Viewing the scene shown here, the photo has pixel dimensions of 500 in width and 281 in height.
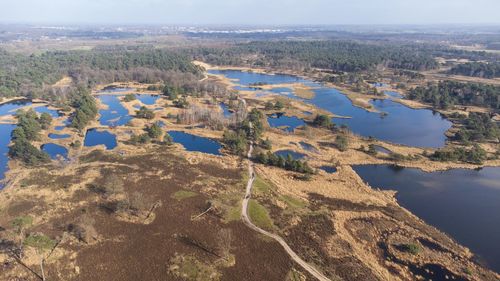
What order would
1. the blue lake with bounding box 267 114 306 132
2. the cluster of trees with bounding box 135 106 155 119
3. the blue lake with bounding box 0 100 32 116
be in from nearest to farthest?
1. the blue lake with bounding box 267 114 306 132
2. the cluster of trees with bounding box 135 106 155 119
3. the blue lake with bounding box 0 100 32 116

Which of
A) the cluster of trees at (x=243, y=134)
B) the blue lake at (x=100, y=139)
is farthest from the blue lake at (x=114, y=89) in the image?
the cluster of trees at (x=243, y=134)

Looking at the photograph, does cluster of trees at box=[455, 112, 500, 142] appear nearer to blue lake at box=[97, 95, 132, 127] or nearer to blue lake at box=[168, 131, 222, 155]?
blue lake at box=[168, 131, 222, 155]

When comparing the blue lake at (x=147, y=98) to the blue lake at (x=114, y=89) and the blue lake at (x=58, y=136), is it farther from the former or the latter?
the blue lake at (x=58, y=136)

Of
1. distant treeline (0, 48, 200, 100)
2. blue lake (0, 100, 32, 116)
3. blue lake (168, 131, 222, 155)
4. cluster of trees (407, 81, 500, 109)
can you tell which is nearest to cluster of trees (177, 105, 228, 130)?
blue lake (168, 131, 222, 155)

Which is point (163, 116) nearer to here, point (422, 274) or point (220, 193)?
point (220, 193)

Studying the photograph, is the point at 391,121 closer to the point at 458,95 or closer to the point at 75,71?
the point at 458,95
